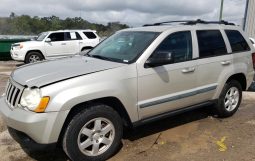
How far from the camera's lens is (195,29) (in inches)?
203

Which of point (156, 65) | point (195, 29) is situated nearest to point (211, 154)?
point (156, 65)

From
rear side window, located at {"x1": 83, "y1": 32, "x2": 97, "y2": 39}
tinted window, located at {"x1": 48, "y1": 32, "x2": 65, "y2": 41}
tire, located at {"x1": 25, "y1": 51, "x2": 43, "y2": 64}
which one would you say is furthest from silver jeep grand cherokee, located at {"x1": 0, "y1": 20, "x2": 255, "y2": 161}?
rear side window, located at {"x1": 83, "y1": 32, "x2": 97, "y2": 39}

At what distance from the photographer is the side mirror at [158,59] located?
424 centimetres

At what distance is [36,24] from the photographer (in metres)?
33.4

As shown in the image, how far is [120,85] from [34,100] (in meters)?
1.08

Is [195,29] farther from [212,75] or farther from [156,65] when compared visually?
[156,65]

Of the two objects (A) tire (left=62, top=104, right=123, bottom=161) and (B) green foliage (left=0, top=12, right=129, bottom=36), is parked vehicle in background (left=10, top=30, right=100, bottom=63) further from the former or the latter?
(B) green foliage (left=0, top=12, right=129, bottom=36)

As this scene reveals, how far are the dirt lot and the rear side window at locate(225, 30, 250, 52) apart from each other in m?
1.31

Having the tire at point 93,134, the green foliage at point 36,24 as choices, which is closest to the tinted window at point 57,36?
the tire at point 93,134

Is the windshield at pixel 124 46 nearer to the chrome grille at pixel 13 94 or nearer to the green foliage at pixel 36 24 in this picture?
the chrome grille at pixel 13 94

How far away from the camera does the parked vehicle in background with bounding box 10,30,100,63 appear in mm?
14688

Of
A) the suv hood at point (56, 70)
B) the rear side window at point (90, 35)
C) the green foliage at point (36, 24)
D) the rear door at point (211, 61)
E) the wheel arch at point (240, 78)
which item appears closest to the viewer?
the suv hood at point (56, 70)

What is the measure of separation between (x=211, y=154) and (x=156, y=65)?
143cm

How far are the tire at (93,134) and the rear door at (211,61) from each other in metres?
1.73
